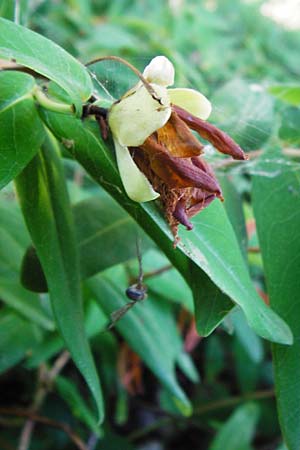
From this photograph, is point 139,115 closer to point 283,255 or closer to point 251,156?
point 283,255

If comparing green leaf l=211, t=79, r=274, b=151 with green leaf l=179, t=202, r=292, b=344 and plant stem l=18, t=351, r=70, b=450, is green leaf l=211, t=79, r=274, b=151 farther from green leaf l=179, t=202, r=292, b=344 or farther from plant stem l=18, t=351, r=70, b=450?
plant stem l=18, t=351, r=70, b=450

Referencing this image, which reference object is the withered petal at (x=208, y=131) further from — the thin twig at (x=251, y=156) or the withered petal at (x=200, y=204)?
the thin twig at (x=251, y=156)

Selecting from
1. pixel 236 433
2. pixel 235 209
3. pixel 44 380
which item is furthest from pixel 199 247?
pixel 236 433

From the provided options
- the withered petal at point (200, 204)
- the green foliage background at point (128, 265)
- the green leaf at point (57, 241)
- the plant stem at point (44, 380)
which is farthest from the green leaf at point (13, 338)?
the withered petal at point (200, 204)

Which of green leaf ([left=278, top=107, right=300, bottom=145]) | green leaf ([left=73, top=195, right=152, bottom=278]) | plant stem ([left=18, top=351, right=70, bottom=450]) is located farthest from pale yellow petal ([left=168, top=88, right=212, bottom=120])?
plant stem ([left=18, top=351, right=70, bottom=450])

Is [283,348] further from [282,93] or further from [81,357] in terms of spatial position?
[282,93]

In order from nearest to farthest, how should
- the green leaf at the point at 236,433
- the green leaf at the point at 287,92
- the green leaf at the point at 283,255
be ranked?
the green leaf at the point at 283,255 < the green leaf at the point at 287,92 < the green leaf at the point at 236,433

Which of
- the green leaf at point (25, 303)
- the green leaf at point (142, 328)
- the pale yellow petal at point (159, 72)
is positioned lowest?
the green leaf at point (142, 328)
